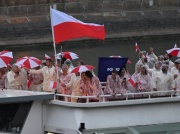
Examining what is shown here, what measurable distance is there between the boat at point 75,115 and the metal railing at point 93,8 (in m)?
24.7

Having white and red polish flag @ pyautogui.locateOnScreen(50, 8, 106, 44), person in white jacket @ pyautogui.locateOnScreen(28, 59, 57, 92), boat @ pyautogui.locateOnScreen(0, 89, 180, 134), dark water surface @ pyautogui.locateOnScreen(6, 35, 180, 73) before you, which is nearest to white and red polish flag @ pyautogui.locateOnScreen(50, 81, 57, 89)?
person in white jacket @ pyautogui.locateOnScreen(28, 59, 57, 92)

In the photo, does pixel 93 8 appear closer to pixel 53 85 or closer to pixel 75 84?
pixel 53 85

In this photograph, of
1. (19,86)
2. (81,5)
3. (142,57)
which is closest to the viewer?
(19,86)

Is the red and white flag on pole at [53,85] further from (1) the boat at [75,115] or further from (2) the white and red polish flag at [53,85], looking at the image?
(1) the boat at [75,115]

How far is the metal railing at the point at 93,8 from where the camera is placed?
38906mm

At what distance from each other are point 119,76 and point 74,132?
58.9 inches

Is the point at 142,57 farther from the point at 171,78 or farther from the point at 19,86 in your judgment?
the point at 19,86

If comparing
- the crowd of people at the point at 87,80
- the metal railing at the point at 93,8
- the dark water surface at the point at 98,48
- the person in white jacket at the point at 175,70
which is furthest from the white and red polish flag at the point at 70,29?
the metal railing at the point at 93,8

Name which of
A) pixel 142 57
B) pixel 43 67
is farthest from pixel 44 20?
pixel 43 67

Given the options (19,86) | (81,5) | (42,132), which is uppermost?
(81,5)

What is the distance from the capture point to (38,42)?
37.3 meters

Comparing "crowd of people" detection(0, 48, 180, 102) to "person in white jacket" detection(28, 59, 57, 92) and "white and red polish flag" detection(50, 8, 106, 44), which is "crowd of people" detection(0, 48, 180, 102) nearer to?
"person in white jacket" detection(28, 59, 57, 92)

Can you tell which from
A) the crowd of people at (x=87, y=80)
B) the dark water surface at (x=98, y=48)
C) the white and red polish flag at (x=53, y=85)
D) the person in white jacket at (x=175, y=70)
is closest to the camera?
the crowd of people at (x=87, y=80)

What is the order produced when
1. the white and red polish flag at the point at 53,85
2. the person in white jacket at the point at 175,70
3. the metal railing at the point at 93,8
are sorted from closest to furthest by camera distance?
the white and red polish flag at the point at 53,85 → the person in white jacket at the point at 175,70 → the metal railing at the point at 93,8
